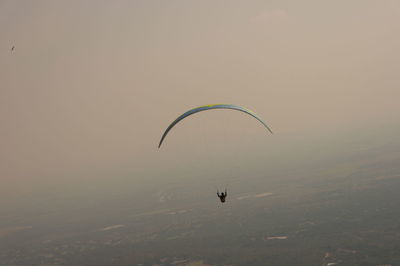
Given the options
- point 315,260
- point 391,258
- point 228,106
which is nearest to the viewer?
point 228,106

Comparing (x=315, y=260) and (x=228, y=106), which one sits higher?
(x=228, y=106)

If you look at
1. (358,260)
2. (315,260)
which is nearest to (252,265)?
(315,260)

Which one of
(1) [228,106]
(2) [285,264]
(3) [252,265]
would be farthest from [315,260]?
(1) [228,106]

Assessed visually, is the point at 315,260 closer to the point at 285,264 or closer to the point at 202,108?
the point at 285,264

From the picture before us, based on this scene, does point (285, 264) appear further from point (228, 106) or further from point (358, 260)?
point (228, 106)

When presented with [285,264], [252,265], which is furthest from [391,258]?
[252,265]

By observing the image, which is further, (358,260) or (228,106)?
(358,260)

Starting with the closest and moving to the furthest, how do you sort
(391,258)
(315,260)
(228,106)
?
(228,106), (391,258), (315,260)

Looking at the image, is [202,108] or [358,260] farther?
[358,260]

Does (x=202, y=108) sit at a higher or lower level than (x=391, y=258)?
higher
